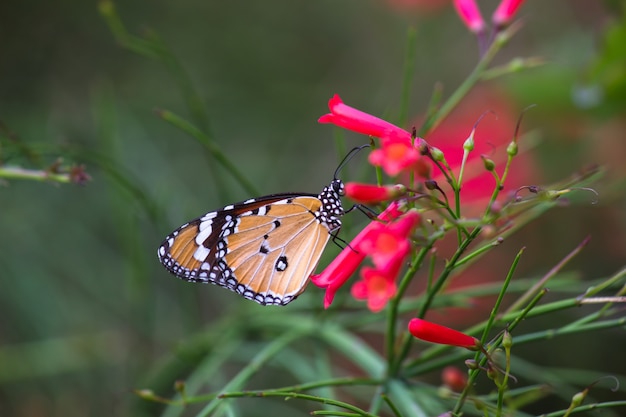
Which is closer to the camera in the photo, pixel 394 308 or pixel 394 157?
pixel 394 157

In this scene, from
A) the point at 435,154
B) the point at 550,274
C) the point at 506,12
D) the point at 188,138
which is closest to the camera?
the point at 435,154

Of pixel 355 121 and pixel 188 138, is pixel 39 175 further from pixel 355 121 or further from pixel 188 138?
pixel 188 138

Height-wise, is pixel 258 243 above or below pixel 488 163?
above

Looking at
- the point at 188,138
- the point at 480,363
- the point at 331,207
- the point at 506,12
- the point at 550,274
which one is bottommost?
the point at 480,363

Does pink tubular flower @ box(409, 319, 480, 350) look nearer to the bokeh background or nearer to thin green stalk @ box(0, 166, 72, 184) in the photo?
the bokeh background

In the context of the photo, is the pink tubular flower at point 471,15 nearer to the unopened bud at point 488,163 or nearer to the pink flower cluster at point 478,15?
the pink flower cluster at point 478,15

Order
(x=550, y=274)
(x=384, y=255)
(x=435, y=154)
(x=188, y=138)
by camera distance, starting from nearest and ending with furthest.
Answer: (x=384, y=255), (x=435, y=154), (x=550, y=274), (x=188, y=138)

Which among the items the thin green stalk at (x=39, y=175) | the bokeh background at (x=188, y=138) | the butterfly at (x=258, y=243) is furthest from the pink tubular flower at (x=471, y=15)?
the thin green stalk at (x=39, y=175)

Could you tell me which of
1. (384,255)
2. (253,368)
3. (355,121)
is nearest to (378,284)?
(384,255)
